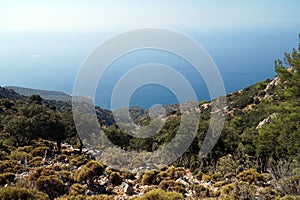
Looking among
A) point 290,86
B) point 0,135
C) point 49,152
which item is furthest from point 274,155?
point 0,135

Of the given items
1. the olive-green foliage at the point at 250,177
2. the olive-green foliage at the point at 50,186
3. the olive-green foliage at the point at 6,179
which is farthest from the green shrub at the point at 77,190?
the olive-green foliage at the point at 250,177

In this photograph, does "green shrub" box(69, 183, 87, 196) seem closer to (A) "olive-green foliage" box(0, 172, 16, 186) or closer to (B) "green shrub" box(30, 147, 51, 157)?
(A) "olive-green foliage" box(0, 172, 16, 186)

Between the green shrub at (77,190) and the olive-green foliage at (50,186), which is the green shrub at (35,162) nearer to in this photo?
the olive-green foliage at (50,186)

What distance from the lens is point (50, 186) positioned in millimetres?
8414

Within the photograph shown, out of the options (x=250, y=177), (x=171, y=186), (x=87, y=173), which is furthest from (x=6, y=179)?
(x=250, y=177)

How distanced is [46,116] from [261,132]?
17.0 metres

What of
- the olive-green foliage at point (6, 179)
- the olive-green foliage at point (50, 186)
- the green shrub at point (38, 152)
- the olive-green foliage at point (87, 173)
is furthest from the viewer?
the green shrub at point (38, 152)

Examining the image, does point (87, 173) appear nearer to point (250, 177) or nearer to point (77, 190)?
point (77, 190)

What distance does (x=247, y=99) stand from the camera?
53531 mm

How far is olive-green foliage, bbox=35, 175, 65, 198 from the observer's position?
8258mm

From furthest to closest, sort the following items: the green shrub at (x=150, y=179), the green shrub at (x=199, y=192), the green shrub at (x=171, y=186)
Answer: the green shrub at (x=150, y=179)
the green shrub at (x=171, y=186)
the green shrub at (x=199, y=192)

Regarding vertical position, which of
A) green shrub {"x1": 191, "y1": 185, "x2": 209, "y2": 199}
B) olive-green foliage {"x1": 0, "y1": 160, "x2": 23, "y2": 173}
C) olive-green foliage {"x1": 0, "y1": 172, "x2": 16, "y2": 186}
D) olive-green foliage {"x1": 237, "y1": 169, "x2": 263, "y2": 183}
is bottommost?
olive-green foliage {"x1": 0, "y1": 160, "x2": 23, "y2": 173}

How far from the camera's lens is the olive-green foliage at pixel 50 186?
8.26 meters

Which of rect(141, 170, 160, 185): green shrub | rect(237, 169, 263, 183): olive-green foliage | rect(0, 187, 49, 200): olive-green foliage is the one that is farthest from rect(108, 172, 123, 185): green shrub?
rect(237, 169, 263, 183): olive-green foliage
